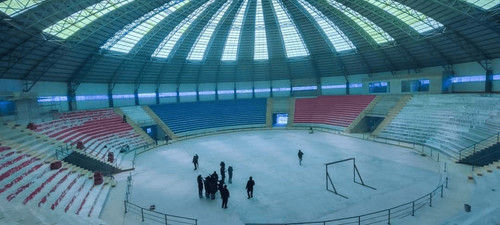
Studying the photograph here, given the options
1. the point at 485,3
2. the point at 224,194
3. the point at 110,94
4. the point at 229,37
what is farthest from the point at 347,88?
the point at 110,94

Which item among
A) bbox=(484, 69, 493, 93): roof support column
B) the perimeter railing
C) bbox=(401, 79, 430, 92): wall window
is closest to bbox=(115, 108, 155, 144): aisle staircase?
the perimeter railing

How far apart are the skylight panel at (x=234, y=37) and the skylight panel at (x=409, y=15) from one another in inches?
585

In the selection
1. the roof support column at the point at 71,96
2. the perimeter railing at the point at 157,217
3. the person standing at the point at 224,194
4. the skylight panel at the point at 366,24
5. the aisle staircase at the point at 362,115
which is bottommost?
the perimeter railing at the point at 157,217

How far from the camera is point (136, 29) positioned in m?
28.7

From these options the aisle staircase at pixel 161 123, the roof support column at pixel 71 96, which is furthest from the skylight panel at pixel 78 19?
the aisle staircase at pixel 161 123

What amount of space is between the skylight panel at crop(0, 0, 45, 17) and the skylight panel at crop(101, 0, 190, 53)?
30.8 ft

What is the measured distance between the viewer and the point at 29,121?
24094 mm

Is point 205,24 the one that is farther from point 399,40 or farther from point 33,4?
point 399,40

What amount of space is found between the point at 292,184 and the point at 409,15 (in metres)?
22.4

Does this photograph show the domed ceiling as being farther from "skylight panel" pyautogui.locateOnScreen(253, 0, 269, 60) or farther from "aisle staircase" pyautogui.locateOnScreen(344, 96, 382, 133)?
"aisle staircase" pyautogui.locateOnScreen(344, 96, 382, 133)

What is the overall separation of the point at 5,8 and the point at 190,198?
18183 mm

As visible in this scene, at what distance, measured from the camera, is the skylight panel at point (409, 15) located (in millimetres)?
24109

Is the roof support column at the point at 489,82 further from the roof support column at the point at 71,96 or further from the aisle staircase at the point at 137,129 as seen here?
the roof support column at the point at 71,96

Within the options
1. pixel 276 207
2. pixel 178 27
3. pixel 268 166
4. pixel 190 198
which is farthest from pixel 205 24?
pixel 276 207
